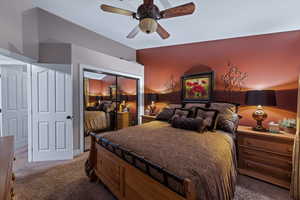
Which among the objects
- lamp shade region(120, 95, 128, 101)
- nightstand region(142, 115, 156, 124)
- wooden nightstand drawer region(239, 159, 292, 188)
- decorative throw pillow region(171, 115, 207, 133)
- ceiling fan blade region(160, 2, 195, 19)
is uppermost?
ceiling fan blade region(160, 2, 195, 19)

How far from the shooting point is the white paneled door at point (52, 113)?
272 cm

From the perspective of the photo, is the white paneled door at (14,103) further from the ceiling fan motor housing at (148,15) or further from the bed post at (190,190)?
the bed post at (190,190)

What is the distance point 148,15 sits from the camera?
174 centimetres

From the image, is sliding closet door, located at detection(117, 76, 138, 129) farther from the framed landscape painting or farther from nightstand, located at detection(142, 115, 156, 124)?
the framed landscape painting

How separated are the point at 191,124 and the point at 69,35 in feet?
11.3

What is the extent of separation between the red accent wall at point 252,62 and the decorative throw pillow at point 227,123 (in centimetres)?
77

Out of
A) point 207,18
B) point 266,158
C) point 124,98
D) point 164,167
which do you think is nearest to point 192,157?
point 164,167

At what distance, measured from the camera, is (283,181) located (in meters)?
1.97

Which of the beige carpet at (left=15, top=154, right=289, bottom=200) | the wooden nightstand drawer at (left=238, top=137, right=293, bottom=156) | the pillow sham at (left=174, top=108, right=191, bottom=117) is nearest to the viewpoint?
the beige carpet at (left=15, top=154, right=289, bottom=200)

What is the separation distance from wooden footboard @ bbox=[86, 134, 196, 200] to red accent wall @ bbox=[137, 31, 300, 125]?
2.63m

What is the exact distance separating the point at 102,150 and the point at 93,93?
190 cm

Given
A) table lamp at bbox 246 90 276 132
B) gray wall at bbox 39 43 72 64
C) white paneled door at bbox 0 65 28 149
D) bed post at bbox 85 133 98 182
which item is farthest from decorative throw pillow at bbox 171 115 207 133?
white paneled door at bbox 0 65 28 149

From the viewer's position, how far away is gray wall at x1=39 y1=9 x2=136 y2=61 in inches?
109

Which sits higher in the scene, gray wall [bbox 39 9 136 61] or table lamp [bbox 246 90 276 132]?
gray wall [bbox 39 9 136 61]
